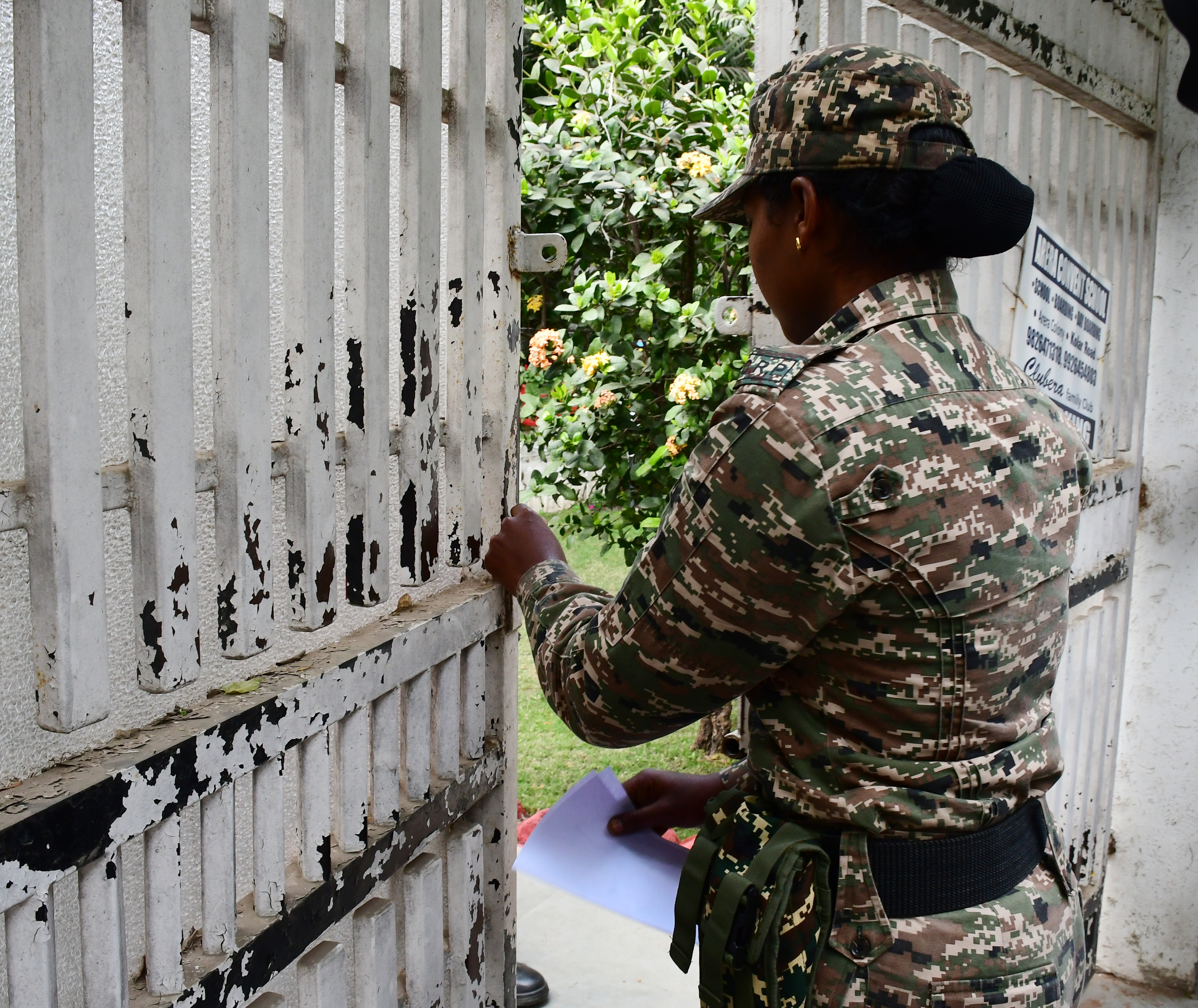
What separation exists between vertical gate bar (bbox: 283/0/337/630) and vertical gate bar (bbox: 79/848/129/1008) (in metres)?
0.33

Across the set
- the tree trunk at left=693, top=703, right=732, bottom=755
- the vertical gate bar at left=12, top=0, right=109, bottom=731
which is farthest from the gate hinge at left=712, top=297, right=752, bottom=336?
the tree trunk at left=693, top=703, right=732, bottom=755

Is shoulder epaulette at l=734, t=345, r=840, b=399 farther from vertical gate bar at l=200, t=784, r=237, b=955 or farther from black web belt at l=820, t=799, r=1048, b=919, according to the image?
vertical gate bar at l=200, t=784, r=237, b=955

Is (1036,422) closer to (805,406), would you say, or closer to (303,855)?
(805,406)

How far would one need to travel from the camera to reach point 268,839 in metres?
Result: 1.22

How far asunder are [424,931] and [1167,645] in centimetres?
221

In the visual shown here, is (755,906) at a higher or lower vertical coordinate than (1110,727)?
higher

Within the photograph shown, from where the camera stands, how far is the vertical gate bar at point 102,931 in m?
0.99

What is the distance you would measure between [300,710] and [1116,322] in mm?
2254

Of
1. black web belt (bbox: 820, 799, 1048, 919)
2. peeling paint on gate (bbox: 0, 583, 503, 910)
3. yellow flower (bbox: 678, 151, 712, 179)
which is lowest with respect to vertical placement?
black web belt (bbox: 820, 799, 1048, 919)

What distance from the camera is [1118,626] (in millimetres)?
2902

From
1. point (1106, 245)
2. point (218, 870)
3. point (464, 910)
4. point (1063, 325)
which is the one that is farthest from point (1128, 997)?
point (218, 870)

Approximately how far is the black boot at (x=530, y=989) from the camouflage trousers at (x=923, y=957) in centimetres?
153

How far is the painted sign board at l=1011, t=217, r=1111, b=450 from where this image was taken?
2.32 metres

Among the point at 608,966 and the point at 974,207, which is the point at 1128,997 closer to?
the point at 608,966
